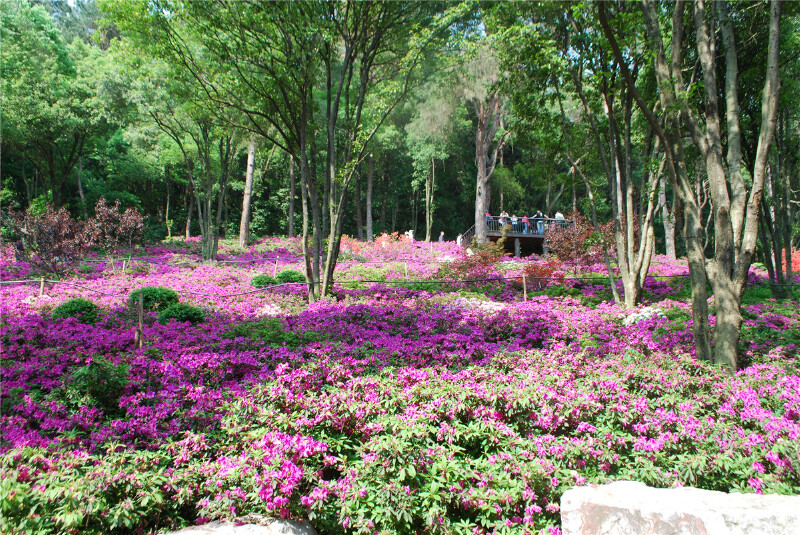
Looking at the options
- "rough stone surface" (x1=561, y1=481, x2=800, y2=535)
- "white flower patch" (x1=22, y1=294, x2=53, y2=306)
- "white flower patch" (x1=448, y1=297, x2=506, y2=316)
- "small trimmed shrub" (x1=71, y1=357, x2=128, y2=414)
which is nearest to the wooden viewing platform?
"white flower patch" (x1=448, y1=297, x2=506, y2=316)

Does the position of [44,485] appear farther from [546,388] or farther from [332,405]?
[546,388]

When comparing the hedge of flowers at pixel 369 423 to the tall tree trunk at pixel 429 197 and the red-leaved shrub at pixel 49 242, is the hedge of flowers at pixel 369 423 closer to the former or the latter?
the red-leaved shrub at pixel 49 242

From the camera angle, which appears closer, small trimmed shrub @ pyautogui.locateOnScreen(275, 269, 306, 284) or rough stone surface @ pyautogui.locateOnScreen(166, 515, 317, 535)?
rough stone surface @ pyautogui.locateOnScreen(166, 515, 317, 535)

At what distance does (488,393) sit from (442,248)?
20241 mm

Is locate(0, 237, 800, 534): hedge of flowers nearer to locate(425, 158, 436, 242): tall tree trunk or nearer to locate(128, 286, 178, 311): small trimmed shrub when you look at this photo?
locate(128, 286, 178, 311): small trimmed shrub

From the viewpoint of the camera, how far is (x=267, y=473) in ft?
9.32

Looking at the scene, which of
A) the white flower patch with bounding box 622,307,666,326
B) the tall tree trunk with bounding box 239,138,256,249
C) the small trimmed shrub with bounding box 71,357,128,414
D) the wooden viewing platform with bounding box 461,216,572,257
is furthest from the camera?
the wooden viewing platform with bounding box 461,216,572,257

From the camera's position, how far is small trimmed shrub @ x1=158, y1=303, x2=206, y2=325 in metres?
7.25

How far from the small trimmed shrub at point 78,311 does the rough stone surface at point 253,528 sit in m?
5.83

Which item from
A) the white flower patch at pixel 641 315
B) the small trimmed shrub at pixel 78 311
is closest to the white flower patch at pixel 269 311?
the small trimmed shrub at pixel 78 311

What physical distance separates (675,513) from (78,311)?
8.32 m

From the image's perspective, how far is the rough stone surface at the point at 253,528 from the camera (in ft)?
8.47

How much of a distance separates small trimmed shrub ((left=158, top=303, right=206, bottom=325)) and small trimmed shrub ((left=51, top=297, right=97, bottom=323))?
1.00 metres

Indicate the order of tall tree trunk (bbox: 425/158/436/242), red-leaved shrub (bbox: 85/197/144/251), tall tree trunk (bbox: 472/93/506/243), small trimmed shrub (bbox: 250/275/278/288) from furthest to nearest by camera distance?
tall tree trunk (bbox: 425/158/436/242), tall tree trunk (bbox: 472/93/506/243), red-leaved shrub (bbox: 85/197/144/251), small trimmed shrub (bbox: 250/275/278/288)
